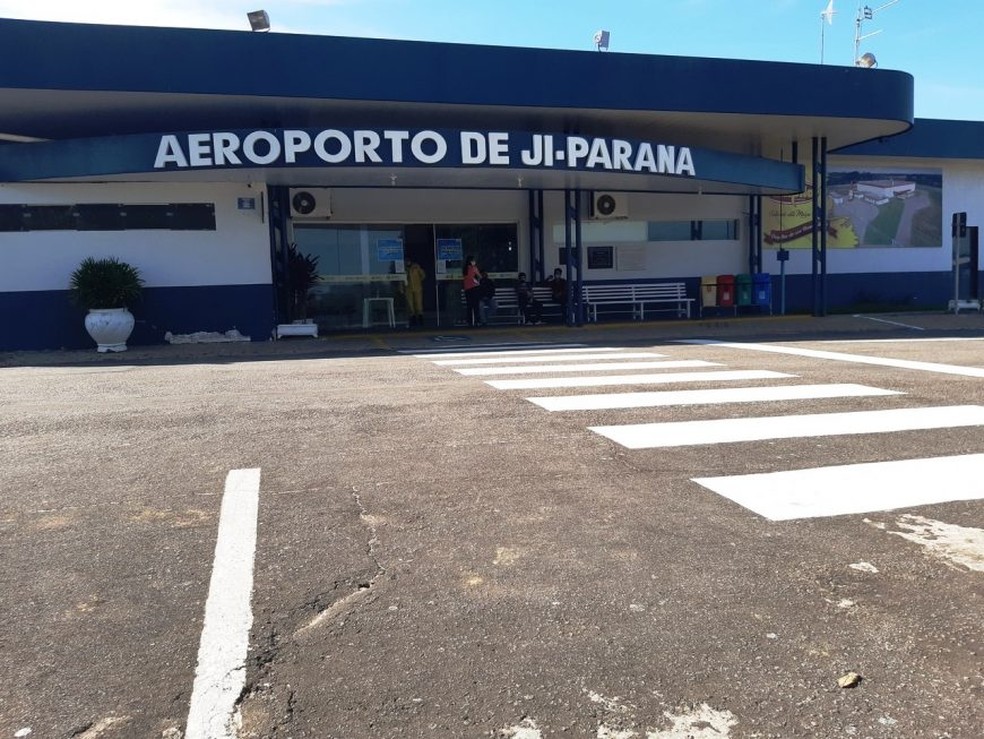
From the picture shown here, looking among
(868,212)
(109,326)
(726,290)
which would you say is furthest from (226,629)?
(868,212)

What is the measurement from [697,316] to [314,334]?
33.3 feet

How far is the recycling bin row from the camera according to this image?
20609 mm

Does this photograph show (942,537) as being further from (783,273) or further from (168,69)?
(783,273)

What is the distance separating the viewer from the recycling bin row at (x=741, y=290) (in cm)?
2061

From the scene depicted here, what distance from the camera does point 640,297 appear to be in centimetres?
2112

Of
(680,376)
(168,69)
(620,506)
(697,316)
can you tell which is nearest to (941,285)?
(697,316)

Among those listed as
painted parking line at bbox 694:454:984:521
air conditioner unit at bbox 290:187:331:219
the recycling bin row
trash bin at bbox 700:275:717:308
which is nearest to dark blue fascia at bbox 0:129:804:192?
air conditioner unit at bbox 290:187:331:219

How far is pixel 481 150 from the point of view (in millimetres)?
14867

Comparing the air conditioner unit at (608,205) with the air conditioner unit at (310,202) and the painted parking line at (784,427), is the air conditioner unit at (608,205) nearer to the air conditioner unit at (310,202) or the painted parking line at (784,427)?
the air conditioner unit at (310,202)

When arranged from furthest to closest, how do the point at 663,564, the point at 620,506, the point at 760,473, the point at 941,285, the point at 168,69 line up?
the point at 941,285 < the point at 168,69 < the point at 760,473 < the point at 620,506 < the point at 663,564

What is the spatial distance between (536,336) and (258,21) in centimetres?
802

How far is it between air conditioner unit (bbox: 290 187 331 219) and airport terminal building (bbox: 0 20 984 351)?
0.05 meters

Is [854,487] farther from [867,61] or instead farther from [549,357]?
[867,61]

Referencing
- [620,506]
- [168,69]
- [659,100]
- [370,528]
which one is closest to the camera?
[370,528]
